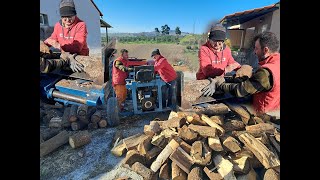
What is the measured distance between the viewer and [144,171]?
9.13ft

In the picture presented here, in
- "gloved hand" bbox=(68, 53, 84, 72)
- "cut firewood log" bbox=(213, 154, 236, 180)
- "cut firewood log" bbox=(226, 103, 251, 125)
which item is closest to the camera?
"cut firewood log" bbox=(213, 154, 236, 180)

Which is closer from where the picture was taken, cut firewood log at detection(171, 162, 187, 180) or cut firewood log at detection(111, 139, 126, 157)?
cut firewood log at detection(171, 162, 187, 180)

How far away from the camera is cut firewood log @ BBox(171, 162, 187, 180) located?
2.64 m

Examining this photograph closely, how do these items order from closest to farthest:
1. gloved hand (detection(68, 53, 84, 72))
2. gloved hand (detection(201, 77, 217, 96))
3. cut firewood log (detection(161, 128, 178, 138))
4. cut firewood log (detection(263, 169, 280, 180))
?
1. cut firewood log (detection(263, 169, 280, 180))
2. cut firewood log (detection(161, 128, 178, 138))
3. gloved hand (detection(201, 77, 217, 96))
4. gloved hand (detection(68, 53, 84, 72))

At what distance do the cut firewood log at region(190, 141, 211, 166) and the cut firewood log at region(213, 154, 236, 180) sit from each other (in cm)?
10

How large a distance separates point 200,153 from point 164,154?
1.45 ft

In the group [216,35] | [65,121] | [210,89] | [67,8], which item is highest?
[67,8]

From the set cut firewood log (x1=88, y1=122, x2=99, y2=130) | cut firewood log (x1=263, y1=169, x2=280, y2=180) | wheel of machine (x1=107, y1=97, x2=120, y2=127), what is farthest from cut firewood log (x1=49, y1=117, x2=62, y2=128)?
cut firewood log (x1=263, y1=169, x2=280, y2=180)

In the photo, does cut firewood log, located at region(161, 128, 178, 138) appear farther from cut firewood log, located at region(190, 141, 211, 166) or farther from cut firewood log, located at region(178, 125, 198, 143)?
cut firewood log, located at region(190, 141, 211, 166)

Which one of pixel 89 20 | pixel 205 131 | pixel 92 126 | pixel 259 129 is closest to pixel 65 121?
pixel 92 126

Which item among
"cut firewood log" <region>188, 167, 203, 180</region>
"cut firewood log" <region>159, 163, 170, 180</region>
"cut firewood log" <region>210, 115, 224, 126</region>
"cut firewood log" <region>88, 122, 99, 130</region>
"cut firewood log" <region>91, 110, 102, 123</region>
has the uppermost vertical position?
"cut firewood log" <region>210, 115, 224, 126</region>

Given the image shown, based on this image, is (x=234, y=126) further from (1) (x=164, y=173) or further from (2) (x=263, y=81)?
(1) (x=164, y=173)

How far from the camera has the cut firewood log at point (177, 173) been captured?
264cm
